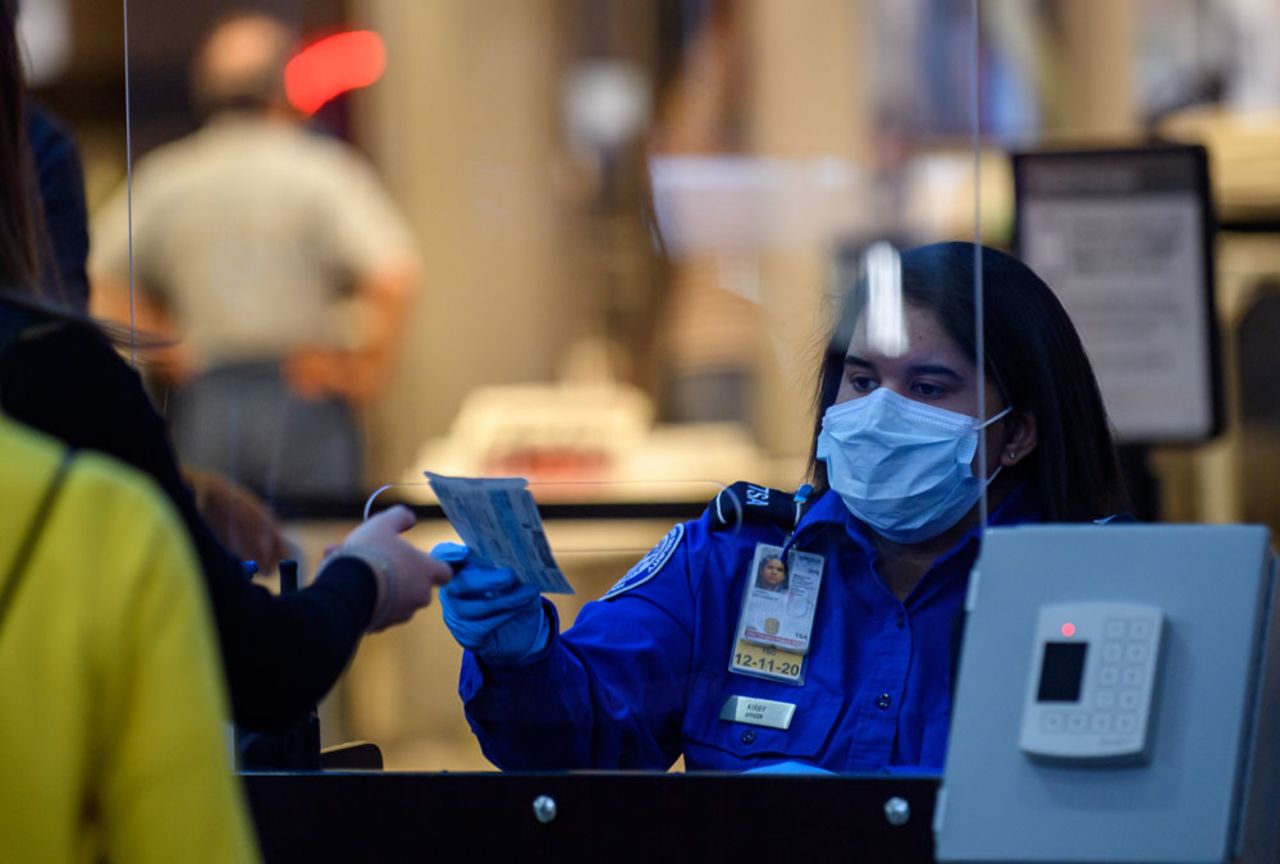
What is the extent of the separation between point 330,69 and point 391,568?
359 cm

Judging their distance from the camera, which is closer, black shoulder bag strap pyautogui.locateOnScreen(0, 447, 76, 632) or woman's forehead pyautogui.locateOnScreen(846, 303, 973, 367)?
black shoulder bag strap pyautogui.locateOnScreen(0, 447, 76, 632)

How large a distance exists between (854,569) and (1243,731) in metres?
0.65

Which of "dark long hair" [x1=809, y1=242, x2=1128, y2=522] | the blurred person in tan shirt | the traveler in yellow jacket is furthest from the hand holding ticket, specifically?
the blurred person in tan shirt

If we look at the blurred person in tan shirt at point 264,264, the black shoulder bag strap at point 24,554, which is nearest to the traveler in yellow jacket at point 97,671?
the black shoulder bag strap at point 24,554

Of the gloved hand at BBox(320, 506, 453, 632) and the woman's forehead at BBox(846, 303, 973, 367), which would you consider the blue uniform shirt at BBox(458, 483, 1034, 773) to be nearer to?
the woman's forehead at BBox(846, 303, 973, 367)

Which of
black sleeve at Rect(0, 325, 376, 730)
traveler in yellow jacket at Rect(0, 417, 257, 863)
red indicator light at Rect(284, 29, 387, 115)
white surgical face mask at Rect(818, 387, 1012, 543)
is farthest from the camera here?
red indicator light at Rect(284, 29, 387, 115)

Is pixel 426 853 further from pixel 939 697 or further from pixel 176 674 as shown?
pixel 176 674

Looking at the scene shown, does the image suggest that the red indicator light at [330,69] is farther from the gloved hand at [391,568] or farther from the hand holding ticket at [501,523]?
the gloved hand at [391,568]

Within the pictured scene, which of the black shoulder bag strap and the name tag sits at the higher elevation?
the black shoulder bag strap

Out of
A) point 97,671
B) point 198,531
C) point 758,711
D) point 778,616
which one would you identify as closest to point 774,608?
point 778,616

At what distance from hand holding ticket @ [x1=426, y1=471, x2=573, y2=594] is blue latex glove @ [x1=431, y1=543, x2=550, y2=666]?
0.01 m

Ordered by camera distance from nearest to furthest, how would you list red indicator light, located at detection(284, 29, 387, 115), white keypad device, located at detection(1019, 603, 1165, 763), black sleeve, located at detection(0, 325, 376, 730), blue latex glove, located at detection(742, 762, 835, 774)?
black sleeve, located at detection(0, 325, 376, 730), white keypad device, located at detection(1019, 603, 1165, 763), blue latex glove, located at detection(742, 762, 835, 774), red indicator light, located at detection(284, 29, 387, 115)

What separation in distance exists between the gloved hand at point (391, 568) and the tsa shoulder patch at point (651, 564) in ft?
1.87

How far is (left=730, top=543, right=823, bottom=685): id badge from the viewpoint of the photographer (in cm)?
226
